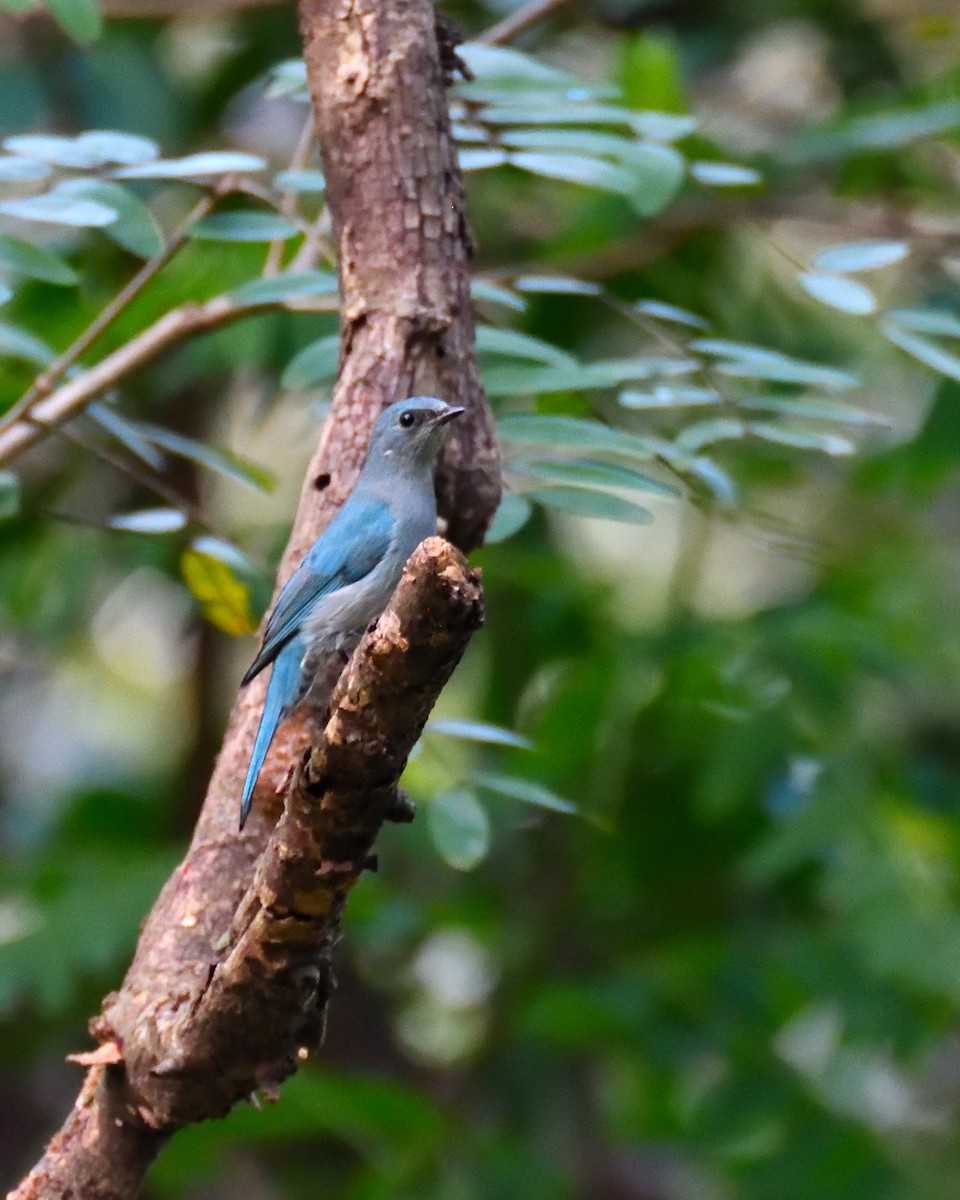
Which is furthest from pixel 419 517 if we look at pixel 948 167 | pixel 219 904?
pixel 948 167

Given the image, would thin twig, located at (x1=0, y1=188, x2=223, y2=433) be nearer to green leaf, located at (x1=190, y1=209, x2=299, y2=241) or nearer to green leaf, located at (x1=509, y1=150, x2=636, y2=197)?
green leaf, located at (x1=190, y1=209, x2=299, y2=241)

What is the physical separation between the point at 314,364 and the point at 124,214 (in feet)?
1.63

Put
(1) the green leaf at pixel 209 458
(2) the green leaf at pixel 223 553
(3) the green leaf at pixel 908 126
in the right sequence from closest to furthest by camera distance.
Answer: (2) the green leaf at pixel 223 553, (1) the green leaf at pixel 209 458, (3) the green leaf at pixel 908 126

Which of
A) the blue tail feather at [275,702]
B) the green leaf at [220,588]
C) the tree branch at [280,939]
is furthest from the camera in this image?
the green leaf at [220,588]

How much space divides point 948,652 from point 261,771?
343 cm

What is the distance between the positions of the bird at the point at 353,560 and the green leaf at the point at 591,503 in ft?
0.75

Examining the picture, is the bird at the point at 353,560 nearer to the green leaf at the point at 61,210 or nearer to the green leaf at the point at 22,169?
the green leaf at the point at 61,210

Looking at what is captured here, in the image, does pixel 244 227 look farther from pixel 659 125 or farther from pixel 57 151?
pixel 659 125

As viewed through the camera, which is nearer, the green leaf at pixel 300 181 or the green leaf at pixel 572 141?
the green leaf at pixel 572 141

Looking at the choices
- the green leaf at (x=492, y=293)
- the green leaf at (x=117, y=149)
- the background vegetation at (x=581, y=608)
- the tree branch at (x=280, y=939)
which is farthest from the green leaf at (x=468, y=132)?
the tree branch at (x=280, y=939)

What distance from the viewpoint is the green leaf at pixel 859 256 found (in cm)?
311

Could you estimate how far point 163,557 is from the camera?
5191 mm

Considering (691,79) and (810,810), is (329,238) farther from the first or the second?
(691,79)


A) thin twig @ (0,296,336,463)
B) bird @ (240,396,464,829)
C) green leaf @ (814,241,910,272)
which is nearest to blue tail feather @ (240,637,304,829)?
bird @ (240,396,464,829)
